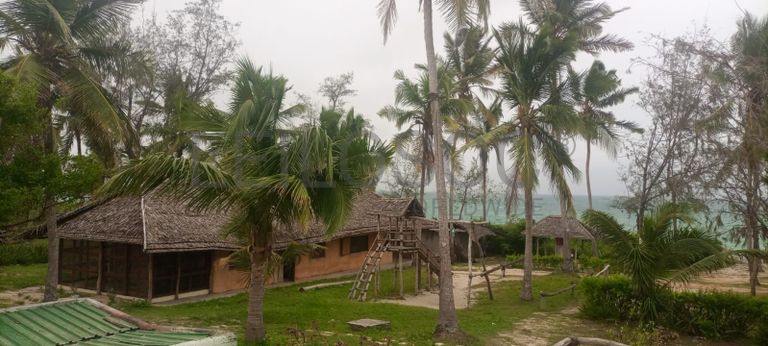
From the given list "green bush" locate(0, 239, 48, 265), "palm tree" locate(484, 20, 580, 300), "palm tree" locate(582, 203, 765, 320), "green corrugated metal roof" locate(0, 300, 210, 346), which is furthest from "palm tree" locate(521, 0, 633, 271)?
"green bush" locate(0, 239, 48, 265)

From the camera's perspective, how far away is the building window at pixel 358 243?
74.3 ft

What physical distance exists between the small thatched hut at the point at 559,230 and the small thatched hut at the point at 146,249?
13.8 metres

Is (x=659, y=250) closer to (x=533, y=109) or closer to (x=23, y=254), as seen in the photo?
(x=533, y=109)

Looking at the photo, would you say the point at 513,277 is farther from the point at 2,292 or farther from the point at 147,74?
the point at 2,292

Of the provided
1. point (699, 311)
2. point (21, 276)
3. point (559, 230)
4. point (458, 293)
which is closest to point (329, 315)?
point (458, 293)

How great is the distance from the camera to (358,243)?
76.0 feet

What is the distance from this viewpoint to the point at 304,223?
857 cm

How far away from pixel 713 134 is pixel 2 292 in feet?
60.2

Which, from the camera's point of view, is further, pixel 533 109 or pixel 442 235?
pixel 533 109

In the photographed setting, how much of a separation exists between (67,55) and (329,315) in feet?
27.4

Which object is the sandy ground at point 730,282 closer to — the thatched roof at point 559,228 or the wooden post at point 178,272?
the thatched roof at point 559,228

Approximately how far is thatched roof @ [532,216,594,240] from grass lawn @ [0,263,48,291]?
20.3 meters

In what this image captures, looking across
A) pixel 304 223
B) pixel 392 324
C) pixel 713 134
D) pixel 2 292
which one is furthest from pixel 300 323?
pixel 713 134

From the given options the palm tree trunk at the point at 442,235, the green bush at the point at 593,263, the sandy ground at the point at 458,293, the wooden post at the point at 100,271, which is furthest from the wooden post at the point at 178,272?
the green bush at the point at 593,263
